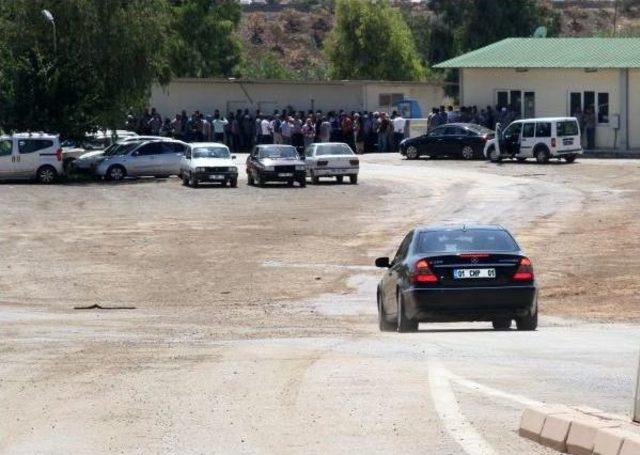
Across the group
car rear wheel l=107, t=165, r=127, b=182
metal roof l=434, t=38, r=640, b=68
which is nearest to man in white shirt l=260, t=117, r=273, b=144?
metal roof l=434, t=38, r=640, b=68

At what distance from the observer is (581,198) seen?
39781mm

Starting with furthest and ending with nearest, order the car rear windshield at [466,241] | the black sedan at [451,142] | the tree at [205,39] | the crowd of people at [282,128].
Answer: the tree at [205,39] < the crowd of people at [282,128] < the black sedan at [451,142] < the car rear windshield at [466,241]

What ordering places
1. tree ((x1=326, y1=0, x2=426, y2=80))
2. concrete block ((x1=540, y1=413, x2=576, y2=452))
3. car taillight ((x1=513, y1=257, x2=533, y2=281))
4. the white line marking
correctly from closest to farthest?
concrete block ((x1=540, y1=413, x2=576, y2=452))
the white line marking
car taillight ((x1=513, y1=257, x2=533, y2=281))
tree ((x1=326, y1=0, x2=426, y2=80))

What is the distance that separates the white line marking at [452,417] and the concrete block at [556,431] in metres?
0.36

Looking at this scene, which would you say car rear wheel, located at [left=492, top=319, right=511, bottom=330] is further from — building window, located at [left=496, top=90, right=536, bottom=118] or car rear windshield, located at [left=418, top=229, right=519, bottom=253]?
building window, located at [left=496, top=90, right=536, bottom=118]

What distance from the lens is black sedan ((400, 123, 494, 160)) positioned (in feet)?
180

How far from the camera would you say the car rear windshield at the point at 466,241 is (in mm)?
16953

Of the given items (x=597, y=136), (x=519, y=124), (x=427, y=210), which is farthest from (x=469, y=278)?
(x=597, y=136)

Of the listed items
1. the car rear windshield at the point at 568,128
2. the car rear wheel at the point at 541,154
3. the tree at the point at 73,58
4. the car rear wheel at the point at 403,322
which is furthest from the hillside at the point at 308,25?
the car rear wheel at the point at 403,322

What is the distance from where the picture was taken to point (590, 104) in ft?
194

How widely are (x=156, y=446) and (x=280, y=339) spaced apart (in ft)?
22.6

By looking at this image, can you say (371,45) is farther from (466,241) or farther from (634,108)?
(466,241)

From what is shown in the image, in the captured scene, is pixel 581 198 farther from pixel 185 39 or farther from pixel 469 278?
pixel 185 39

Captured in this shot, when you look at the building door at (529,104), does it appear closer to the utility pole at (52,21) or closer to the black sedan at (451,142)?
the black sedan at (451,142)
